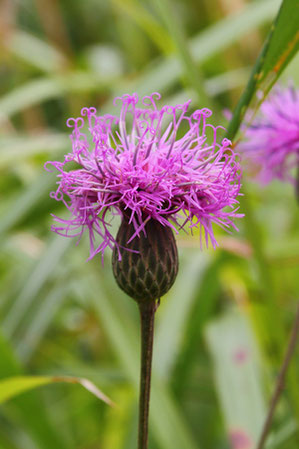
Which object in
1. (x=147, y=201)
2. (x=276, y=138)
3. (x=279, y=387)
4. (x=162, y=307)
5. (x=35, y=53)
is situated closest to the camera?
(x=147, y=201)

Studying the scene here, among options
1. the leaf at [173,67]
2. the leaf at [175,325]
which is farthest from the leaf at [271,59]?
the leaf at [175,325]

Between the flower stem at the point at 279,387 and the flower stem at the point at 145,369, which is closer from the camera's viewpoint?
the flower stem at the point at 145,369

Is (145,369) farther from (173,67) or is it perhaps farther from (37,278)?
(173,67)

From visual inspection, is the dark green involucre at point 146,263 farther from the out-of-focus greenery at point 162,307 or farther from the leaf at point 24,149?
the leaf at point 24,149

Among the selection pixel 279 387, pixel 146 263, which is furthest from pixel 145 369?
pixel 279 387

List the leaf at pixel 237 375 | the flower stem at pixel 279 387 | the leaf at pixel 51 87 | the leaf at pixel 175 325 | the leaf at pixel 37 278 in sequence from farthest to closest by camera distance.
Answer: the leaf at pixel 51 87 < the leaf at pixel 175 325 < the leaf at pixel 37 278 < the leaf at pixel 237 375 < the flower stem at pixel 279 387

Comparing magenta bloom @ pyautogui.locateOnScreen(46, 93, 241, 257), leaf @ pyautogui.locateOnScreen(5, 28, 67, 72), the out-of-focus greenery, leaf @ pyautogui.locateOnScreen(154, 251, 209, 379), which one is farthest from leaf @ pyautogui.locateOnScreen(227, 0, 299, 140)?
leaf @ pyautogui.locateOnScreen(5, 28, 67, 72)

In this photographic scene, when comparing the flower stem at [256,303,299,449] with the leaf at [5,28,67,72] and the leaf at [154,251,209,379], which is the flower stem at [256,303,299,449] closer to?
the leaf at [154,251,209,379]
